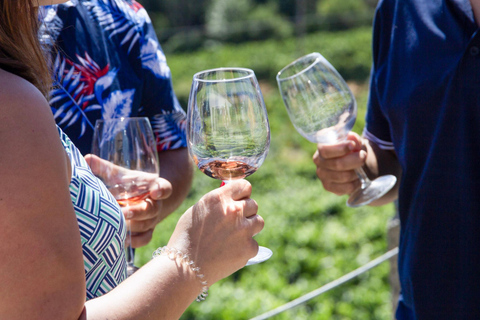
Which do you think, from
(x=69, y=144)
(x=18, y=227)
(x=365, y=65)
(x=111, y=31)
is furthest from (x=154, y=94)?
(x=365, y=65)

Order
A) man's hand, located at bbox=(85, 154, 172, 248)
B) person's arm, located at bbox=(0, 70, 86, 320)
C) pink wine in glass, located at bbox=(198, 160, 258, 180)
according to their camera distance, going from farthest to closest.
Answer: man's hand, located at bbox=(85, 154, 172, 248) → pink wine in glass, located at bbox=(198, 160, 258, 180) → person's arm, located at bbox=(0, 70, 86, 320)

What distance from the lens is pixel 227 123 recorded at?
120 cm

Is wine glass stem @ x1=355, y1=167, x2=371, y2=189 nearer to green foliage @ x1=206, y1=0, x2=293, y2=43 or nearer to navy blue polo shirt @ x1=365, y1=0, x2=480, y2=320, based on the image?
navy blue polo shirt @ x1=365, y1=0, x2=480, y2=320

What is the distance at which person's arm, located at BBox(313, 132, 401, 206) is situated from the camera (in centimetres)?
194

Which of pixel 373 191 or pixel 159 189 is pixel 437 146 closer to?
pixel 373 191

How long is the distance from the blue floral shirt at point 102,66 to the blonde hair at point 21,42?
23.1 inches

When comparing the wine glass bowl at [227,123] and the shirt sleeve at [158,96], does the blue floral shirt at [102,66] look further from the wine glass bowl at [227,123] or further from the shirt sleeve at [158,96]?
the wine glass bowl at [227,123]

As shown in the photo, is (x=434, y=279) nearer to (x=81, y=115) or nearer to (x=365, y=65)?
(x=81, y=115)

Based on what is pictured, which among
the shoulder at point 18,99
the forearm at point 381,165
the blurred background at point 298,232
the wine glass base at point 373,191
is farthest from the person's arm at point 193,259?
the blurred background at point 298,232

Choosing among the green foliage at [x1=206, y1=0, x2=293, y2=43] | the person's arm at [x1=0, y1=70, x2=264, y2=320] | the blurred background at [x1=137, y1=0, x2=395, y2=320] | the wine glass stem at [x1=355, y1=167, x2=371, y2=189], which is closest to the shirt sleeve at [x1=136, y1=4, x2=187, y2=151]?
the wine glass stem at [x1=355, y1=167, x2=371, y2=189]

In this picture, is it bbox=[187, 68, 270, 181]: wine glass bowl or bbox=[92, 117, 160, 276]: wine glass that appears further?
bbox=[92, 117, 160, 276]: wine glass

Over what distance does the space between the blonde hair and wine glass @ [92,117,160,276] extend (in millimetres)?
456

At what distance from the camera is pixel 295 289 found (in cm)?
490

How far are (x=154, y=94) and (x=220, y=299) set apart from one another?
3205mm
